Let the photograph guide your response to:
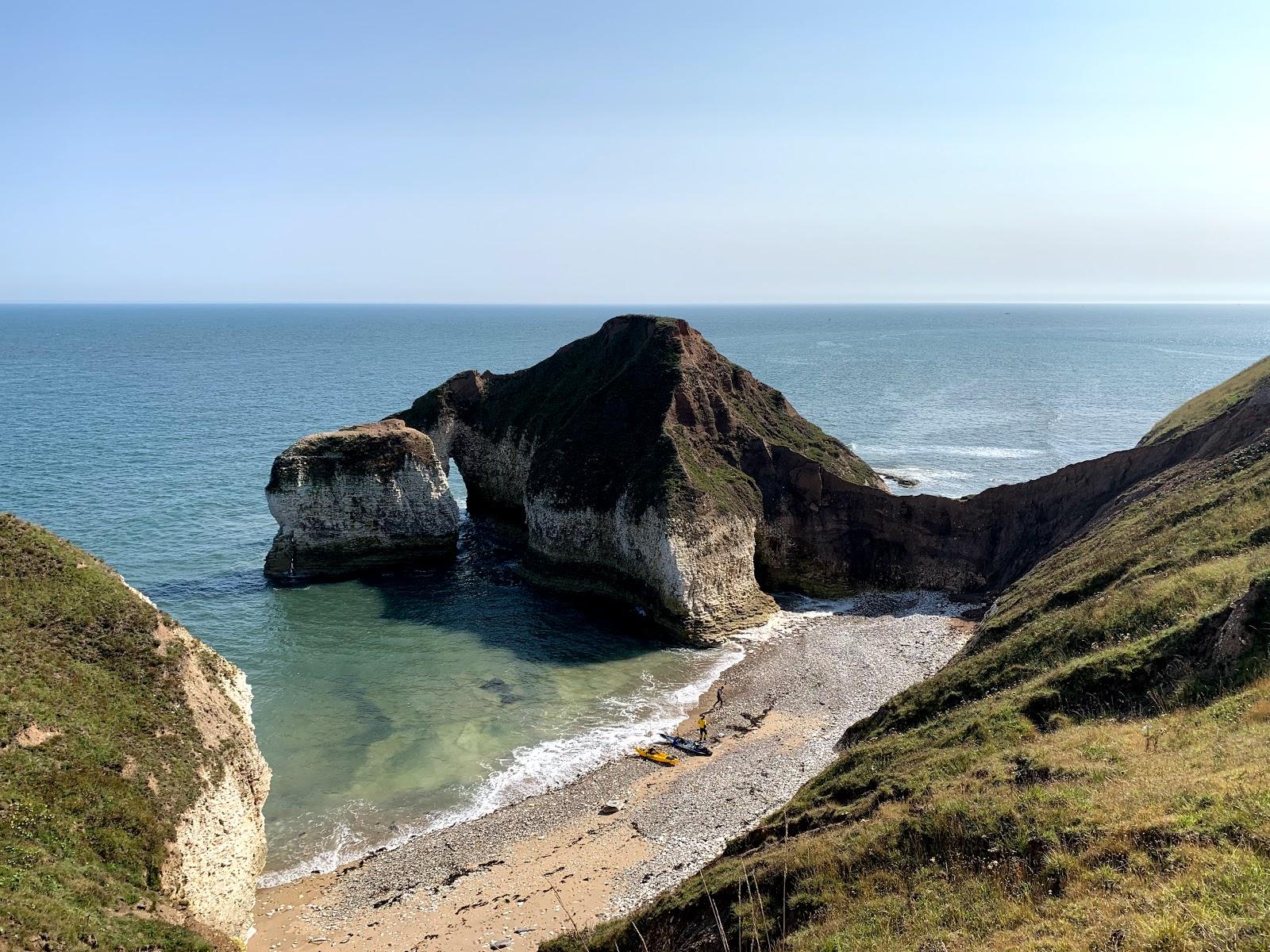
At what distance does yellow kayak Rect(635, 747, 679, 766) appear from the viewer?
3081 cm

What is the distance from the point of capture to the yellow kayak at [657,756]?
101 ft

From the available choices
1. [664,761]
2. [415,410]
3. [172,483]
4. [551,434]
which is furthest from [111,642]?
[172,483]

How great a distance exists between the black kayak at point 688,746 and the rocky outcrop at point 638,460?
9797 mm

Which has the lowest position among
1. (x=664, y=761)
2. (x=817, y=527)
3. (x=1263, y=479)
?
(x=664, y=761)

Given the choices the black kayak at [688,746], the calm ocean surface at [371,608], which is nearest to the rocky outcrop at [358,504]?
the calm ocean surface at [371,608]

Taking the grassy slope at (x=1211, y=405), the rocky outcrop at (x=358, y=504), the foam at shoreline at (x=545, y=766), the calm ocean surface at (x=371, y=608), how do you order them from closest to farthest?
the foam at shoreline at (x=545, y=766) → the calm ocean surface at (x=371, y=608) → the grassy slope at (x=1211, y=405) → the rocky outcrop at (x=358, y=504)

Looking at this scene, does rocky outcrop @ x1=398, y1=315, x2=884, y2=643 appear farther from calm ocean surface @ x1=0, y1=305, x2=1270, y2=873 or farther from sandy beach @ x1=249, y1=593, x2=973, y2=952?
sandy beach @ x1=249, y1=593, x2=973, y2=952

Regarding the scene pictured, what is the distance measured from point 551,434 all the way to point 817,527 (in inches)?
758

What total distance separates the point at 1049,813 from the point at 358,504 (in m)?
46.6

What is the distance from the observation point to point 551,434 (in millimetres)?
54875

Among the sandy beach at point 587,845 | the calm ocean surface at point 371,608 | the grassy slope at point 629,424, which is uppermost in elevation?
the grassy slope at point 629,424

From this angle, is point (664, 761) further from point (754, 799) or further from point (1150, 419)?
point (1150, 419)

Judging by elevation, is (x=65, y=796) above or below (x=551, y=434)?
below

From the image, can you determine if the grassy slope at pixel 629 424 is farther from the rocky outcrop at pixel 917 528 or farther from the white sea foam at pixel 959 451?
the white sea foam at pixel 959 451
